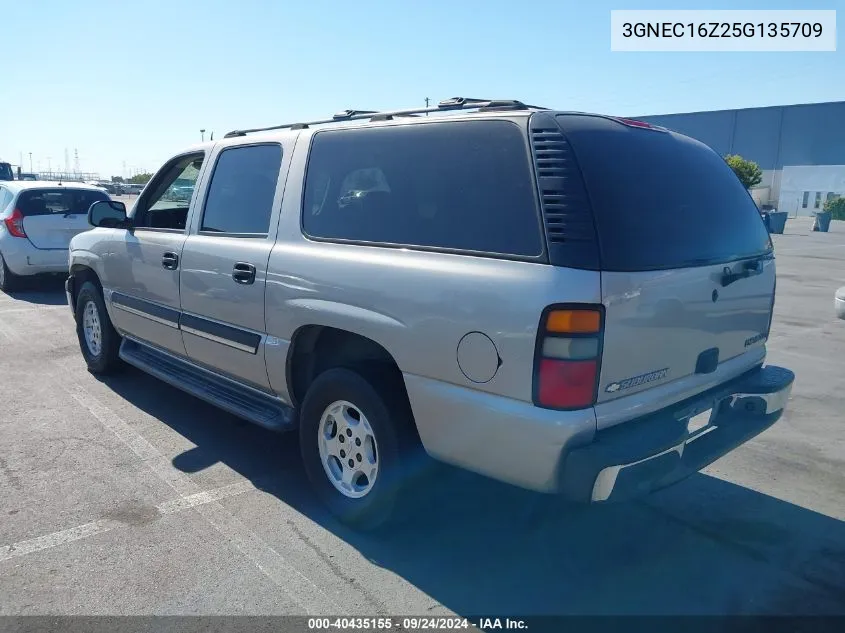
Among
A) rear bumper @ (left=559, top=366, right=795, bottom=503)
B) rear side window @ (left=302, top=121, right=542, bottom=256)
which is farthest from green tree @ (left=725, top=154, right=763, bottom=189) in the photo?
rear side window @ (left=302, top=121, right=542, bottom=256)

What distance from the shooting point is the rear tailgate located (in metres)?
2.73

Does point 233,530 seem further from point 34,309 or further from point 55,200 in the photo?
point 55,200

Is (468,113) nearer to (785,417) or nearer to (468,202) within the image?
(468,202)

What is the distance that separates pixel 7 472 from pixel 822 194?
189ft

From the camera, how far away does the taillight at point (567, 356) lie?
261 cm

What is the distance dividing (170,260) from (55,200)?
7.10 m

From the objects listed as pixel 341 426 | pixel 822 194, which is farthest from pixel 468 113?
pixel 822 194

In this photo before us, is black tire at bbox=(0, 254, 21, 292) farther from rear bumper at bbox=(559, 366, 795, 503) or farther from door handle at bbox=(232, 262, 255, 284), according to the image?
rear bumper at bbox=(559, 366, 795, 503)

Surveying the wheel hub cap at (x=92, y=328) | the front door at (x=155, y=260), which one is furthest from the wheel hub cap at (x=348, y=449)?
the wheel hub cap at (x=92, y=328)

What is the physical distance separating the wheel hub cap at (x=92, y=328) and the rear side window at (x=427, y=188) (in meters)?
3.24

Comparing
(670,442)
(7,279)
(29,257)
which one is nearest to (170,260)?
(670,442)

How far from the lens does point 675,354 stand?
2990 mm

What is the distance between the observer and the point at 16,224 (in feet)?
33.1

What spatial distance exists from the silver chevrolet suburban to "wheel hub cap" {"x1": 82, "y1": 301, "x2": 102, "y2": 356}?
6.75ft
